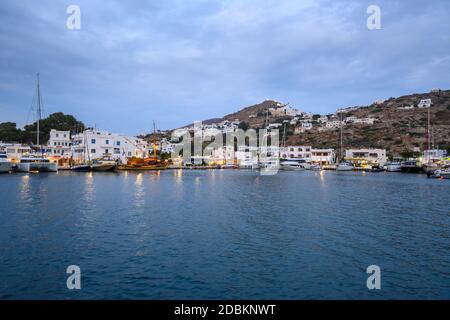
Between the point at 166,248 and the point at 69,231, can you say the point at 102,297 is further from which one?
the point at 69,231

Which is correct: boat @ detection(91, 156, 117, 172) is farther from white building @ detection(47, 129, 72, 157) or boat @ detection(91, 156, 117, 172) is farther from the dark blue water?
the dark blue water

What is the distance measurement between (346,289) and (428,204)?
24.8 m

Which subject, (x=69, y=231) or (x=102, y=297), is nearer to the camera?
(x=102, y=297)

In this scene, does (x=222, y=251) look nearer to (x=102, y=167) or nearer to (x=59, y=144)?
(x=102, y=167)

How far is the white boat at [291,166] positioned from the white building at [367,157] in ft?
74.7

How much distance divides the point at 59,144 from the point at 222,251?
108 meters

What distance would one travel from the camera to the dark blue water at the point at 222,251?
11.8 meters

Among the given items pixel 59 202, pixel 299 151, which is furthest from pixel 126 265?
pixel 299 151

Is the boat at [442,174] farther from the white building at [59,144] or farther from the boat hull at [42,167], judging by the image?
the white building at [59,144]

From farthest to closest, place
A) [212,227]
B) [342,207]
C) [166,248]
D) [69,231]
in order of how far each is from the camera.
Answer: [342,207] < [212,227] < [69,231] < [166,248]

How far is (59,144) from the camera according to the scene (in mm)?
109625

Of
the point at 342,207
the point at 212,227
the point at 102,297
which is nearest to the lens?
the point at 102,297

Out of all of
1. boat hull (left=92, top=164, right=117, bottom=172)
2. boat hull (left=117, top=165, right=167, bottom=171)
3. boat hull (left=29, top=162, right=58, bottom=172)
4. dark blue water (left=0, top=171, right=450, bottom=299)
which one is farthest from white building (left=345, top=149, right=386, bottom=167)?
dark blue water (left=0, top=171, right=450, bottom=299)

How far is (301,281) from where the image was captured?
12469mm
